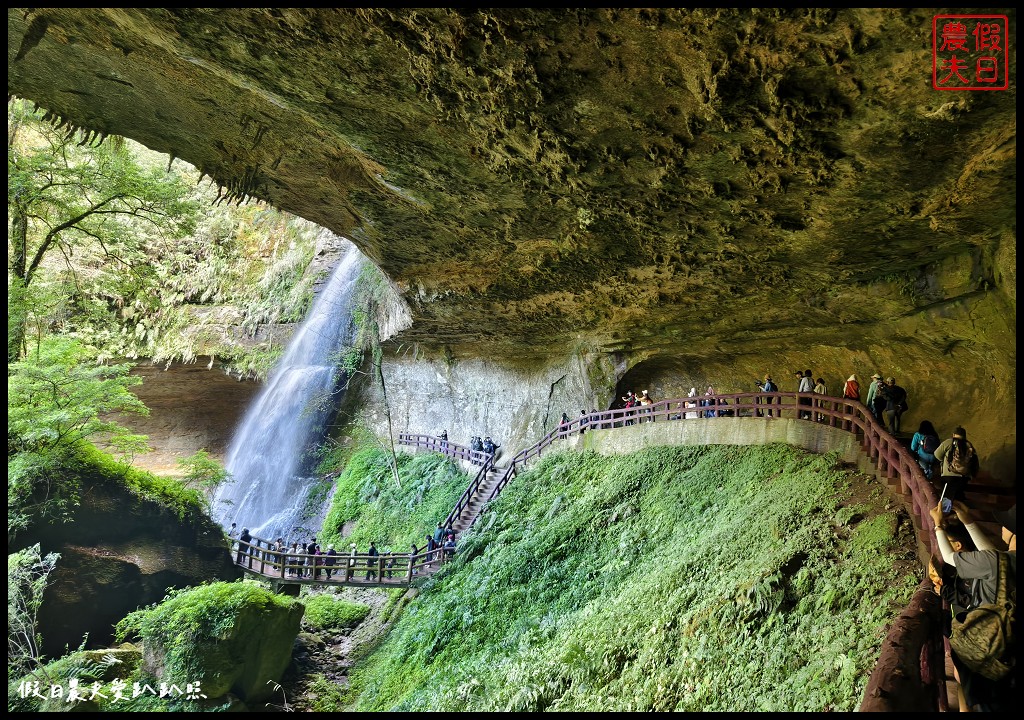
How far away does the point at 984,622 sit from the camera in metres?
3.70

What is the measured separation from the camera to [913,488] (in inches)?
286

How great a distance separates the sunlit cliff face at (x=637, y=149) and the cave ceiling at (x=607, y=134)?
0.14ft

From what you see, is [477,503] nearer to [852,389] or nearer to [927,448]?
[852,389]

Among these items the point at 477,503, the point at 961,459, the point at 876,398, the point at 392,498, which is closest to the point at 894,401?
the point at 876,398

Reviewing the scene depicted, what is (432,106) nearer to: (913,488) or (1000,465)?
(913,488)

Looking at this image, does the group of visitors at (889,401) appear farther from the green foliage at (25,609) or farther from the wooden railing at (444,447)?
the green foliage at (25,609)

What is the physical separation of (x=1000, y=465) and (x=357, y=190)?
46.1 ft

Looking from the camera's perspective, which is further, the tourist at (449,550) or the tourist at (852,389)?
the tourist at (449,550)

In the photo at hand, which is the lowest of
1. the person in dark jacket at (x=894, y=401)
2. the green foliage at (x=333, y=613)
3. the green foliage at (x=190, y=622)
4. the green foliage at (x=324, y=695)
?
the green foliage at (x=324, y=695)

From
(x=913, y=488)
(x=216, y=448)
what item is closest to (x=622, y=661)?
(x=913, y=488)

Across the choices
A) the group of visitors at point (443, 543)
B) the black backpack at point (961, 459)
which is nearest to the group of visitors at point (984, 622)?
the black backpack at point (961, 459)

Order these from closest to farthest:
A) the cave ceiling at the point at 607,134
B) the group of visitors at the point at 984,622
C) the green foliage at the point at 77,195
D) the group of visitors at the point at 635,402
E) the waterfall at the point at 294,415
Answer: the group of visitors at the point at 984,622 → the cave ceiling at the point at 607,134 → the green foliage at the point at 77,195 → the group of visitors at the point at 635,402 → the waterfall at the point at 294,415

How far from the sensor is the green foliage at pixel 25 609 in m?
9.69

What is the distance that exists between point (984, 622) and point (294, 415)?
25.3m
